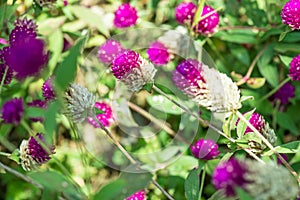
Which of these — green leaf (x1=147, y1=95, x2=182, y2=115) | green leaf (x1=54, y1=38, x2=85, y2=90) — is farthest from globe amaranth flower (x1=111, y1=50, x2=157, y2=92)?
green leaf (x1=147, y1=95, x2=182, y2=115)

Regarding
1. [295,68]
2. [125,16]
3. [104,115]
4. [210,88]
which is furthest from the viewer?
[125,16]

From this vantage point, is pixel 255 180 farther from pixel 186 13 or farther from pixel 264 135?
pixel 186 13

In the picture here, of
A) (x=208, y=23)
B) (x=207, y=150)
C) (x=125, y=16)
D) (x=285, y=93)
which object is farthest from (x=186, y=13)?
(x=207, y=150)

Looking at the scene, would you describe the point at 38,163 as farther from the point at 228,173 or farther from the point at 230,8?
the point at 230,8

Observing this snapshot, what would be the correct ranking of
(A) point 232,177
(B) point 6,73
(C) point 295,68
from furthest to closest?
(C) point 295,68
(B) point 6,73
(A) point 232,177

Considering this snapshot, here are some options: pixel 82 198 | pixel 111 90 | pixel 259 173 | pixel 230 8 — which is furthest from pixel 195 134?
pixel 259 173

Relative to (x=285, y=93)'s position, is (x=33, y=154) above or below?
above
